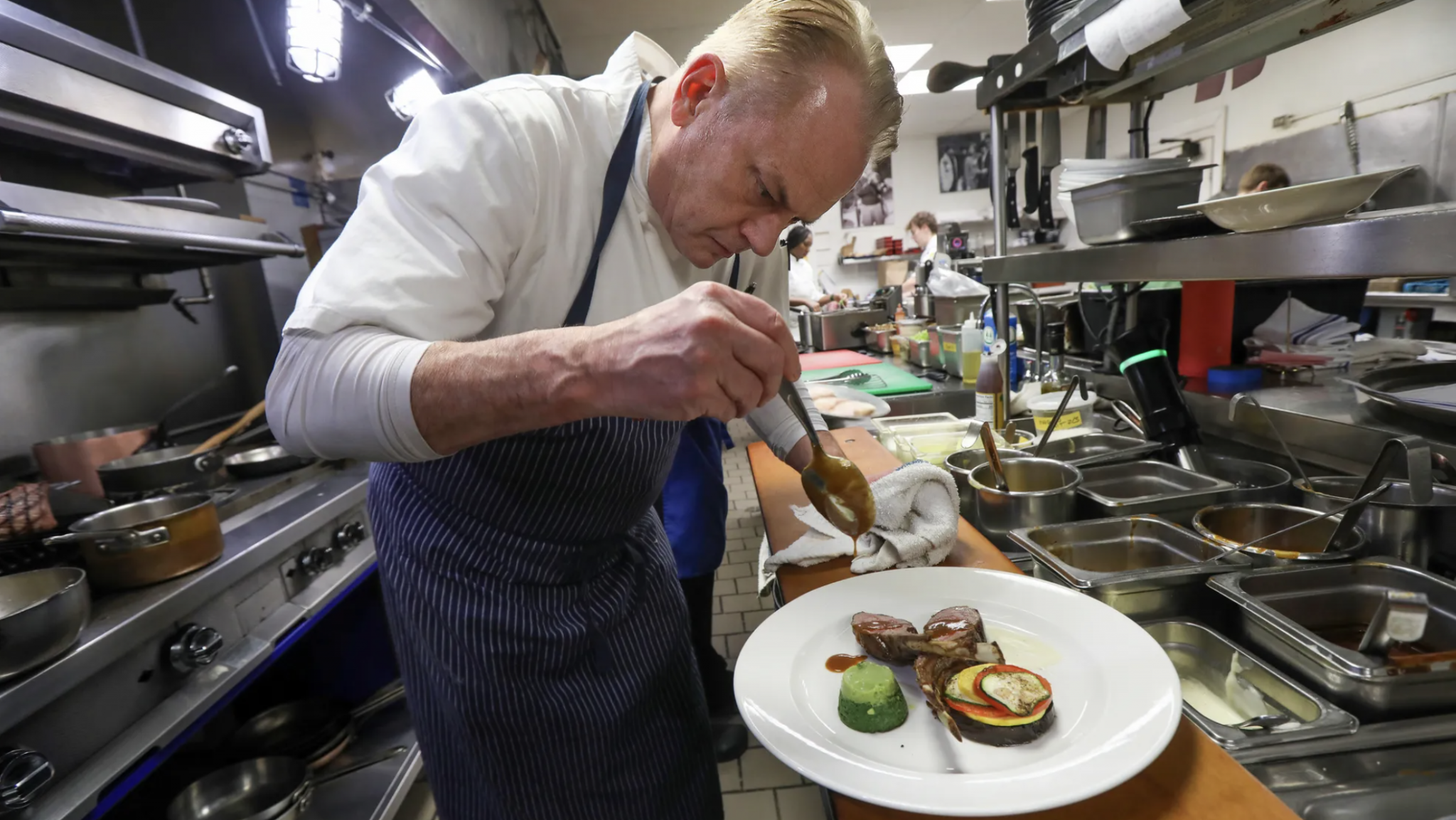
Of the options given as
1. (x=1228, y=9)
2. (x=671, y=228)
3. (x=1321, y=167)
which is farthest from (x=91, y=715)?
(x=1321, y=167)

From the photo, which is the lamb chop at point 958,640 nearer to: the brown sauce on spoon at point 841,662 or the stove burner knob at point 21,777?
the brown sauce on spoon at point 841,662

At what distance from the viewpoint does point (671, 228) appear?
116 centimetres

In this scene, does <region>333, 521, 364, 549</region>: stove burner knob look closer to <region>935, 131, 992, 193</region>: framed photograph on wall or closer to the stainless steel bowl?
the stainless steel bowl

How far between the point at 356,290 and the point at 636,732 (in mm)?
967

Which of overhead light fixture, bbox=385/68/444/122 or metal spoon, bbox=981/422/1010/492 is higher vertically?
overhead light fixture, bbox=385/68/444/122

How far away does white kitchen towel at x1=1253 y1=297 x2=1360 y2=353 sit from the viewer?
7.48 ft

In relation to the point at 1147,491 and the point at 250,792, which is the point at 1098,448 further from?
the point at 250,792

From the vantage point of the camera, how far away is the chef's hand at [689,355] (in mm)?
699

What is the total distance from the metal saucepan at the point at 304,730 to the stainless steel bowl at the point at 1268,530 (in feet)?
7.60

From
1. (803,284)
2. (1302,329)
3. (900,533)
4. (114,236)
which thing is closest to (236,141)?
(114,236)

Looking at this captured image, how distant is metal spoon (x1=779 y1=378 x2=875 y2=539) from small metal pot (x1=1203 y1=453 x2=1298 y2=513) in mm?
798

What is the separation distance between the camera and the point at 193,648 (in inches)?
52.4

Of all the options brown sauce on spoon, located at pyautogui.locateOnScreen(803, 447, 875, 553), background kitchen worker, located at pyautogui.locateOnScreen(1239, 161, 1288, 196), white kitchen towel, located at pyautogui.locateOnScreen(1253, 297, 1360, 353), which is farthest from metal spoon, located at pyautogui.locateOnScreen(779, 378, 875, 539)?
background kitchen worker, located at pyautogui.locateOnScreen(1239, 161, 1288, 196)

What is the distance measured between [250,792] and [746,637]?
2.01m
